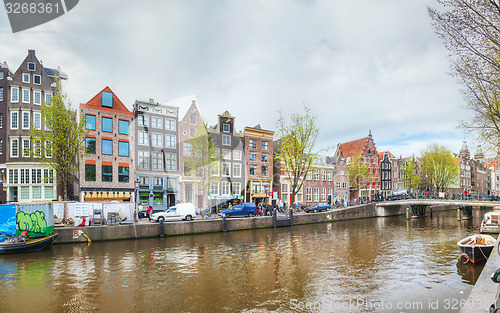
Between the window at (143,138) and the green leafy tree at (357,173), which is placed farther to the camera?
the green leafy tree at (357,173)

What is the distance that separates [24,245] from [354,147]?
71.4 m

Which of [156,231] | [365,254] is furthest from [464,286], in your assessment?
[156,231]

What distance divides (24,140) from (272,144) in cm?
3966

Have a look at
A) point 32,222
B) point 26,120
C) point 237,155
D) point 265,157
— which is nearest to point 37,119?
point 26,120

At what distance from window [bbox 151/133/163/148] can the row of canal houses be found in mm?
149

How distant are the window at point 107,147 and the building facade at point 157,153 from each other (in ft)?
11.9

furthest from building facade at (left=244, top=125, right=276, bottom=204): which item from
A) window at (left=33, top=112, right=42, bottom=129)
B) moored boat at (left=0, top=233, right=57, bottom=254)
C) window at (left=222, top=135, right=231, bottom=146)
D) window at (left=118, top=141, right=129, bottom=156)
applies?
moored boat at (left=0, top=233, right=57, bottom=254)

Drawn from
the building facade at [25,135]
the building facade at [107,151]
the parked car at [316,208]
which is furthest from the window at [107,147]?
the parked car at [316,208]

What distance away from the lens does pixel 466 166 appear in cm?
10850

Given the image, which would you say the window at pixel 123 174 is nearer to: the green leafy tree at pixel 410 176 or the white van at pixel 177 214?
the white van at pixel 177 214

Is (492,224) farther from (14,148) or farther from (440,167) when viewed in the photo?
(14,148)

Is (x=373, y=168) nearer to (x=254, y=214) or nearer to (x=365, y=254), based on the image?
(x=254, y=214)

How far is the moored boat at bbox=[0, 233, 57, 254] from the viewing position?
23.0 metres

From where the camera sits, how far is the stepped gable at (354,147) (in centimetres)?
7681
